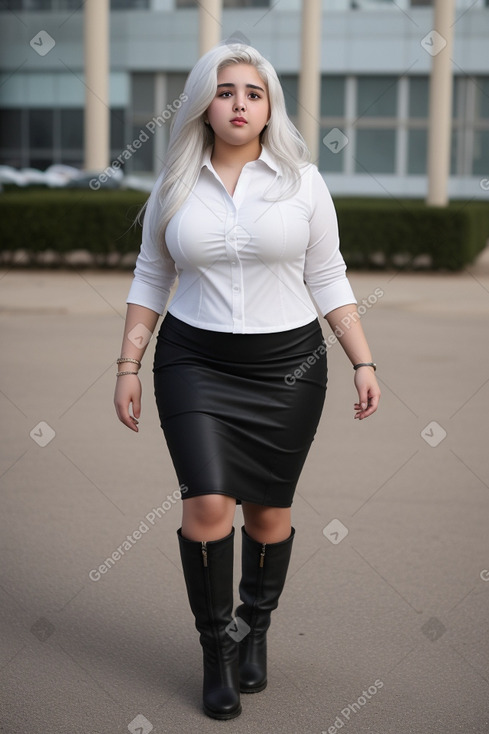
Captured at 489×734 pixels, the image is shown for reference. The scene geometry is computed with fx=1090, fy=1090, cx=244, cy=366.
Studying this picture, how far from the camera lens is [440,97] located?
2334 cm

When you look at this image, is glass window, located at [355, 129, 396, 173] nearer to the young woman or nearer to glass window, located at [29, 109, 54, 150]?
glass window, located at [29, 109, 54, 150]

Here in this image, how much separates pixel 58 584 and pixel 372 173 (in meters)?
37.9

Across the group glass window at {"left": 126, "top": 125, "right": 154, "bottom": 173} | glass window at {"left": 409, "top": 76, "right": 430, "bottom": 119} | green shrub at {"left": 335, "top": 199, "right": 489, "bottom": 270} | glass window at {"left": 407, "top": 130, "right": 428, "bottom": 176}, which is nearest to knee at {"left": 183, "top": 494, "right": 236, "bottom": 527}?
green shrub at {"left": 335, "top": 199, "right": 489, "bottom": 270}

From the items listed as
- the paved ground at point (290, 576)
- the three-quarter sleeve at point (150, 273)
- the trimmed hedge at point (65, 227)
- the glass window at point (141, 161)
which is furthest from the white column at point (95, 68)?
the three-quarter sleeve at point (150, 273)

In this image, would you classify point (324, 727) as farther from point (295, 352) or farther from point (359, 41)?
point (359, 41)

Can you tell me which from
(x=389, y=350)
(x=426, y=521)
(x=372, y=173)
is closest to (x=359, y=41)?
(x=372, y=173)

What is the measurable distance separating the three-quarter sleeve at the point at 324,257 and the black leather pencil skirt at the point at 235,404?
160 millimetres

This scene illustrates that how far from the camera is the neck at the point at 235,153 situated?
3.34 meters

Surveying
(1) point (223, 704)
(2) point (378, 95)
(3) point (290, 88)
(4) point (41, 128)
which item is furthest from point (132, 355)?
(4) point (41, 128)

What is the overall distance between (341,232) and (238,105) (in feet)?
49.0

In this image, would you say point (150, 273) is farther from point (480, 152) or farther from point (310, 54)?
point (480, 152)

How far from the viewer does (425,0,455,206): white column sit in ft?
74.2

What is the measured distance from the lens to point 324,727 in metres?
3.21

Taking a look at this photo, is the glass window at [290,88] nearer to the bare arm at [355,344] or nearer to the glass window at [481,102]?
the glass window at [481,102]
